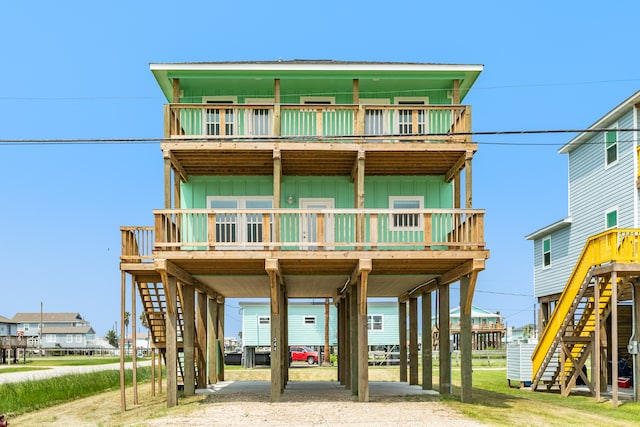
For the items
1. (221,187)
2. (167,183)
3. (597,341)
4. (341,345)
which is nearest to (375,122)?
(221,187)

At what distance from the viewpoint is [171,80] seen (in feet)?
84.0

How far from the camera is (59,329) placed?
477 feet

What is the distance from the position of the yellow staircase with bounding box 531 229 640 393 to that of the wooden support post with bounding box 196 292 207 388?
11.6m

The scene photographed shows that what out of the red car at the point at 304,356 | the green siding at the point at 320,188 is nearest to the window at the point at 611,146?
the green siding at the point at 320,188

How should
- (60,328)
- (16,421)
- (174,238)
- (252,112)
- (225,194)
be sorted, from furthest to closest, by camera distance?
1. (60,328)
2. (225,194)
3. (252,112)
4. (174,238)
5. (16,421)

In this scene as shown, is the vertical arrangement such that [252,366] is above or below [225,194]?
below

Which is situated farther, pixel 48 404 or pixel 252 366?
pixel 252 366

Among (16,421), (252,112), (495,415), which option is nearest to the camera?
(495,415)

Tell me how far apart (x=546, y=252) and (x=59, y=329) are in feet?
402

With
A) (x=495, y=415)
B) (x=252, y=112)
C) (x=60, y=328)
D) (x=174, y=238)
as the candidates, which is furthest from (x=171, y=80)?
(x=60, y=328)

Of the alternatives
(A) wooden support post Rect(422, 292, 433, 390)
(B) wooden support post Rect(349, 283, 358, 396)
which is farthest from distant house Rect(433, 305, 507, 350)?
(B) wooden support post Rect(349, 283, 358, 396)

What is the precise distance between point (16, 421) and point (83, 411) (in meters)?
2.67

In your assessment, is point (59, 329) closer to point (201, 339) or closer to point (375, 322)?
point (375, 322)

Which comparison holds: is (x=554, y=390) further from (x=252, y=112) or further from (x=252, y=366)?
(x=252, y=366)
